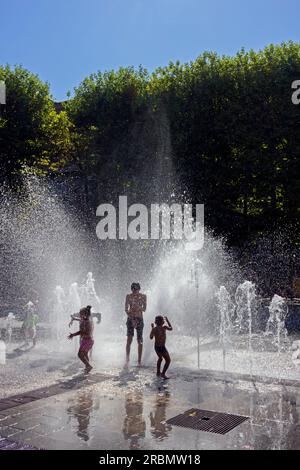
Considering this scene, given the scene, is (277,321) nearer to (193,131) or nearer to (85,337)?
(85,337)

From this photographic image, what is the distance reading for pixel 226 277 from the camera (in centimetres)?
2286

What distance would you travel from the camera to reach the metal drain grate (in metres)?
5.81

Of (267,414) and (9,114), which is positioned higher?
(9,114)

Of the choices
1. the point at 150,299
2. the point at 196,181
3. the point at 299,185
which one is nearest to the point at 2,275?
the point at 196,181

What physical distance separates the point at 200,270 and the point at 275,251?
244 inches

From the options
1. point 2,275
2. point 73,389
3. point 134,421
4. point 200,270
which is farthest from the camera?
point 2,275

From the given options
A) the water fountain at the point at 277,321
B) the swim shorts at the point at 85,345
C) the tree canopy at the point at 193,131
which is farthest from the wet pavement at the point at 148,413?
the tree canopy at the point at 193,131

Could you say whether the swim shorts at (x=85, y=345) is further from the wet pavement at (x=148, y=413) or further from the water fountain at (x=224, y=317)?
the water fountain at (x=224, y=317)

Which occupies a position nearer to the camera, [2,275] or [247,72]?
[247,72]

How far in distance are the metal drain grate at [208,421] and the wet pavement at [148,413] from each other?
114 millimetres

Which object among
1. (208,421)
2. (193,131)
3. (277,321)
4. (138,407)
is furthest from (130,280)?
(208,421)

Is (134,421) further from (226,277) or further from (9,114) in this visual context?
(9,114)

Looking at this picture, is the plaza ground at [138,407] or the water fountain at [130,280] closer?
the plaza ground at [138,407]

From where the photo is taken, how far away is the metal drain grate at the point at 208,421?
19.1 ft
